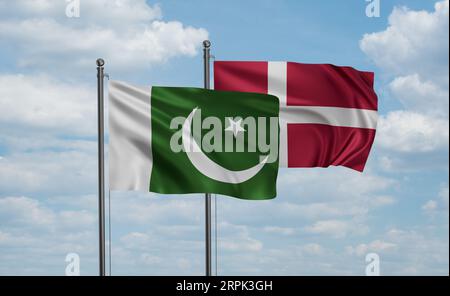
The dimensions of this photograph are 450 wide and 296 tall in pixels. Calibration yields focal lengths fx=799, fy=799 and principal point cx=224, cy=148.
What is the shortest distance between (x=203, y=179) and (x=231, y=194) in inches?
22.9

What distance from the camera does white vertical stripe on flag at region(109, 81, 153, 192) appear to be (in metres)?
13.4

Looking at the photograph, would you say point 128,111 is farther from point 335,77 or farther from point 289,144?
point 335,77

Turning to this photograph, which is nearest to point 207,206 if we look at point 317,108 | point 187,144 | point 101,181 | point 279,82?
point 187,144

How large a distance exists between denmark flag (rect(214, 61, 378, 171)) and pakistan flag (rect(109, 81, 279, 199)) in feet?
4.06

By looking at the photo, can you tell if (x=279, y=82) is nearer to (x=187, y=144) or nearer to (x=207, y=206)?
(x=187, y=144)

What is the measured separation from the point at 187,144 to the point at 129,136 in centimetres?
101

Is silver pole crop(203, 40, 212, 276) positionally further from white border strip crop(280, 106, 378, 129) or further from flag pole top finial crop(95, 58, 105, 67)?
white border strip crop(280, 106, 378, 129)

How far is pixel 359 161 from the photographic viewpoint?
16.3 m

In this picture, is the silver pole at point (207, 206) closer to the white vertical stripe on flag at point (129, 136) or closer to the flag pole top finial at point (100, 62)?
the white vertical stripe on flag at point (129, 136)

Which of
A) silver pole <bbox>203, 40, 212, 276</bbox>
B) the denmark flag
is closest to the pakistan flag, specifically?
silver pole <bbox>203, 40, 212, 276</bbox>
